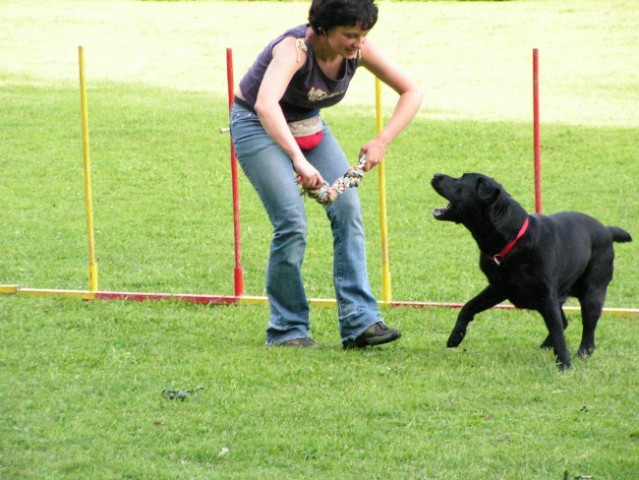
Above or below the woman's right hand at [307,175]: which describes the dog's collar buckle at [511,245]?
below

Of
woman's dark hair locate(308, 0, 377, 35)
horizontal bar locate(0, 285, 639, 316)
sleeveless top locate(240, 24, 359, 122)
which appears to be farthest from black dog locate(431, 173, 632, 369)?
horizontal bar locate(0, 285, 639, 316)

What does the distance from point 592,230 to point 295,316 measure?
5.51ft

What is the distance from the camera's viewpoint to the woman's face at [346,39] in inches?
257

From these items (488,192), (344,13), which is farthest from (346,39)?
(488,192)

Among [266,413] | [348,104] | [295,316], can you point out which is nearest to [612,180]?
[348,104]

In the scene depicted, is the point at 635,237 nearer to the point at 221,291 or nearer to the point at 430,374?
the point at 221,291

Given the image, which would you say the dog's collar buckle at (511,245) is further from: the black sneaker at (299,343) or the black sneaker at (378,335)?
the black sneaker at (299,343)

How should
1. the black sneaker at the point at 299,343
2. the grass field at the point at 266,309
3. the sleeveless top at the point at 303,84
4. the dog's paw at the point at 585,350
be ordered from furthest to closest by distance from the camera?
the black sneaker at the point at 299,343 < the dog's paw at the point at 585,350 < the sleeveless top at the point at 303,84 < the grass field at the point at 266,309

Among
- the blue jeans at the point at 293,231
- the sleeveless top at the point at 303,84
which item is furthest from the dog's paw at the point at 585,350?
the sleeveless top at the point at 303,84

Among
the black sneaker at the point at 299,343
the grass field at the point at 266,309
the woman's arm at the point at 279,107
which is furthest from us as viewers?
the black sneaker at the point at 299,343

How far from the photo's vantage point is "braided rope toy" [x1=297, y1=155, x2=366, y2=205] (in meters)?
6.62

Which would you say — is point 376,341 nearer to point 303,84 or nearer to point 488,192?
point 488,192

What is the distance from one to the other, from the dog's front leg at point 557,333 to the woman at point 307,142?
0.82 metres

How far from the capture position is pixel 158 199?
13.8 m
